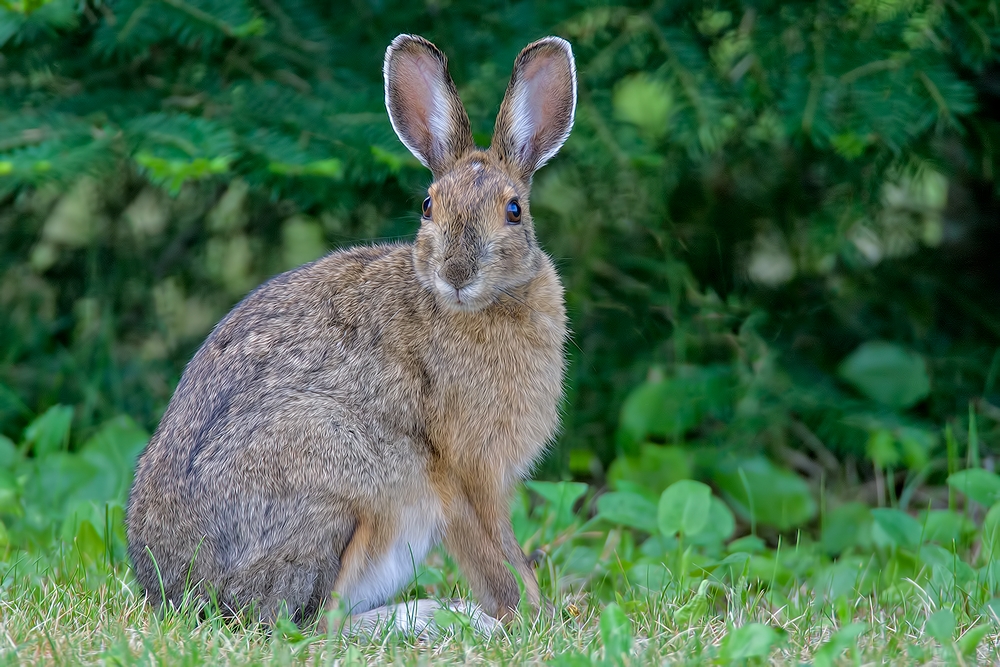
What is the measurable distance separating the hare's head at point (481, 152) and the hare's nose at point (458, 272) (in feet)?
0.11

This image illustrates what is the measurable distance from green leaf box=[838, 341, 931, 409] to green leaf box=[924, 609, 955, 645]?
6.66ft

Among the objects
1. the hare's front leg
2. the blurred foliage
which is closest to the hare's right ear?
the blurred foliage

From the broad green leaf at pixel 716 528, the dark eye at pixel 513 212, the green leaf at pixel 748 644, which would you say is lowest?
the broad green leaf at pixel 716 528

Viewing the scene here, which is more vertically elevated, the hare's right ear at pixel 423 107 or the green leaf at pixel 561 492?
the hare's right ear at pixel 423 107

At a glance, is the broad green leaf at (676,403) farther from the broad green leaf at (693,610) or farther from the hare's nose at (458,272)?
the hare's nose at (458,272)

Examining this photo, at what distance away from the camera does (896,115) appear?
4.59m

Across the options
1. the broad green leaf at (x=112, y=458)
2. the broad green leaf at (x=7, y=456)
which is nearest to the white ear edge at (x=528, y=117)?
the broad green leaf at (x=112, y=458)

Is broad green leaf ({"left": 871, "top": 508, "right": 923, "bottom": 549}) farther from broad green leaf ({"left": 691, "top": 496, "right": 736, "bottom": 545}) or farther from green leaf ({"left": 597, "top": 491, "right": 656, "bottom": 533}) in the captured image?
green leaf ({"left": 597, "top": 491, "right": 656, "bottom": 533})

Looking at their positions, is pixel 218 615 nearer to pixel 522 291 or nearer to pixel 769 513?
pixel 522 291

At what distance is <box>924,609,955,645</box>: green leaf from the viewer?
324 centimetres

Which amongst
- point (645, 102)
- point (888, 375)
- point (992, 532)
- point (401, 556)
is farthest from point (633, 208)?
point (401, 556)

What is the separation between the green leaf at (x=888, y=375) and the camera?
525 cm

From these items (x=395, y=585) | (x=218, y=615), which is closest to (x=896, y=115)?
(x=395, y=585)

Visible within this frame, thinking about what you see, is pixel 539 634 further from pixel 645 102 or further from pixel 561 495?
pixel 645 102
